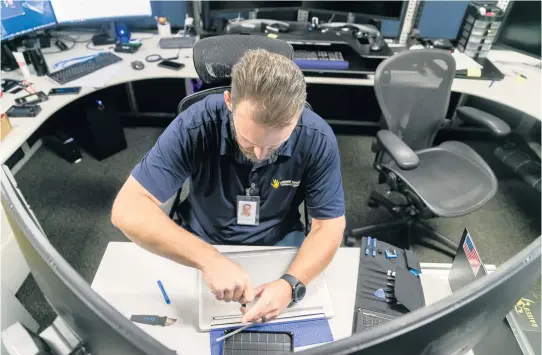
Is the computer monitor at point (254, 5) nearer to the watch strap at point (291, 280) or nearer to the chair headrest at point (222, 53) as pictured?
the chair headrest at point (222, 53)

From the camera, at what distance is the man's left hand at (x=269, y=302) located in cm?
88

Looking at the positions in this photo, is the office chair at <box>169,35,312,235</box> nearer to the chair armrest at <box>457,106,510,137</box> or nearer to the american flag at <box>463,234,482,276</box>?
the american flag at <box>463,234,482,276</box>

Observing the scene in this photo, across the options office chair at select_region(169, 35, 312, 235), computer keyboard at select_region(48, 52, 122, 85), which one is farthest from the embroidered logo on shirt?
computer keyboard at select_region(48, 52, 122, 85)

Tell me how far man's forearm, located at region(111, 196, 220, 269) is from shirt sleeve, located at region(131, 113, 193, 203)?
2.9 inches

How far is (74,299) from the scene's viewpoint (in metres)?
→ 0.41

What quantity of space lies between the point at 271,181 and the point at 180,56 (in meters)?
1.43

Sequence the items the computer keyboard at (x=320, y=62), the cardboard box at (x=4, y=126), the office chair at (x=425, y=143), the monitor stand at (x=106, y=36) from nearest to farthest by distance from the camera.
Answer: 1. the cardboard box at (x=4, y=126)
2. the office chair at (x=425, y=143)
3. the computer keyboard at (x=320, y=62)
4. the monitor stand at (x=106, y=36)

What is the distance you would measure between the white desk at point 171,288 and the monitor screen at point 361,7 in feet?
5.29

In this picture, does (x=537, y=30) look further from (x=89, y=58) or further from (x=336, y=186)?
(x=89, y=58)

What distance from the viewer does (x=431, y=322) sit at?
41cm

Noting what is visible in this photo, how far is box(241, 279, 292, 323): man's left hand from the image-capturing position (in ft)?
2.89

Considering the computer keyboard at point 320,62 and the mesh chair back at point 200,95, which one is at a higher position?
the mesh chair back at point 200,95

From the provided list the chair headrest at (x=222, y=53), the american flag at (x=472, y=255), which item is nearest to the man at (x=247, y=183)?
the chair headrest at (x=222, y=53)

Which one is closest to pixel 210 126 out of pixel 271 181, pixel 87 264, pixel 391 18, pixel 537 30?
pixel 271 181
